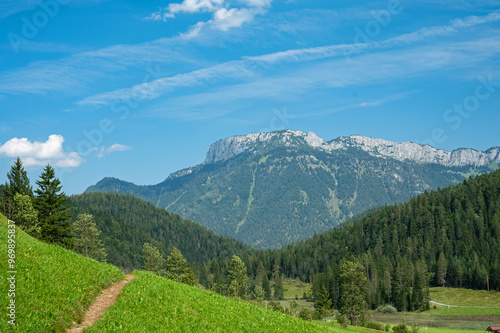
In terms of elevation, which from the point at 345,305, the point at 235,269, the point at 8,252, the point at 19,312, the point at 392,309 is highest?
the point at 8,252


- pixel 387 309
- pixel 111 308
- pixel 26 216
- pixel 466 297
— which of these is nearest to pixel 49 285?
pixel 111 308

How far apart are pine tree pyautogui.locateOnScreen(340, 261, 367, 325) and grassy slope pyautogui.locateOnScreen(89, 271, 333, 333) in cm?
7416

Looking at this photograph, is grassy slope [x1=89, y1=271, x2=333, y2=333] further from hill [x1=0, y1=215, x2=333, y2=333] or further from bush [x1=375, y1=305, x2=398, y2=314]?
bush [x1=375, y1=305, x2=398, y2=314]

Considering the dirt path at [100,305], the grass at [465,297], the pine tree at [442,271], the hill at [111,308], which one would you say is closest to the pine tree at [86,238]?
the hill at [111,308]

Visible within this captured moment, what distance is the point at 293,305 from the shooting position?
128250 millimetres

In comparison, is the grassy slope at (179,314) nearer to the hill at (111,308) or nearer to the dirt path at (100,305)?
the hill at (111,308)

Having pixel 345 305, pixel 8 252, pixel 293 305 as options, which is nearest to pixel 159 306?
pixel 8 252

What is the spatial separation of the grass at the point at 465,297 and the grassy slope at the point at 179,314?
15415 cm

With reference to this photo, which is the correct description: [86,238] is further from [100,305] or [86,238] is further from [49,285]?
[49,285]

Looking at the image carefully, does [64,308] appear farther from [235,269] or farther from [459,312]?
[459,312]

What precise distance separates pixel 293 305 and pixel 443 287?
99.1 m

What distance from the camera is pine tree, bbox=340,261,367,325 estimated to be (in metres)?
102

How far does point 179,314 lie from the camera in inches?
1101

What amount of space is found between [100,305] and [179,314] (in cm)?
583
